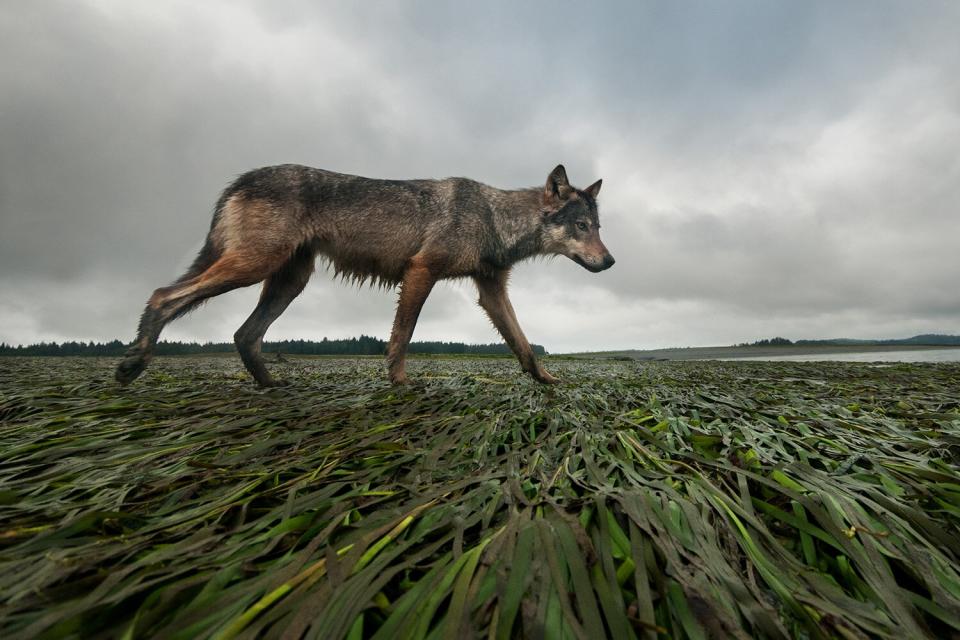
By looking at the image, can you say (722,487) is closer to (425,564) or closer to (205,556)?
(425,564)

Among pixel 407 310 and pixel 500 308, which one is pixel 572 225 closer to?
pixel 500 308

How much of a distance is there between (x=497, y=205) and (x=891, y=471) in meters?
4.52

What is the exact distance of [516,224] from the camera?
5.20m

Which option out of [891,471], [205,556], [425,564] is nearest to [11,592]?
[205,556]

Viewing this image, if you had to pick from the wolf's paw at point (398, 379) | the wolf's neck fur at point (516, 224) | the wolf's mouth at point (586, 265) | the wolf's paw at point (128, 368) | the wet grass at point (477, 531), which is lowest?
the wet grass at point (477, 531)

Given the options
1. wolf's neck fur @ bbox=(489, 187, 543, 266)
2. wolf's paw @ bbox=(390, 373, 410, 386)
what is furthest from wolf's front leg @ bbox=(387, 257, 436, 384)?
wolf's neck fur @ bbox=(489, 187, 543, 266)

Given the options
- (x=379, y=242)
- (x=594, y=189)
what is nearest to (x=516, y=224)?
(x=594, y=189)

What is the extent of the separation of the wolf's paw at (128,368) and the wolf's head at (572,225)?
14.6 ft

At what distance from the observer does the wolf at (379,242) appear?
3.70 metres

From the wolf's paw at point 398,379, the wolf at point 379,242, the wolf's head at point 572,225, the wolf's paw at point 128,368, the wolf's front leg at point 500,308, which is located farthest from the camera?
the wolf's head at point 572,225

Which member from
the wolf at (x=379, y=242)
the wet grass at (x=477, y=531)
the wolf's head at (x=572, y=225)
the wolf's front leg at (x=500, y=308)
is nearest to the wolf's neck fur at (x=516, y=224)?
the wolf at (x=379, y=242)

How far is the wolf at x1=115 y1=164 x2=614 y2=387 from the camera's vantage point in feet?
12.1

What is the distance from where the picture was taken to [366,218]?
4.46 m

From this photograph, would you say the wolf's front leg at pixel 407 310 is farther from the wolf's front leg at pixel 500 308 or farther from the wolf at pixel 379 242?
the wolf's front leg at pixel 500 308
